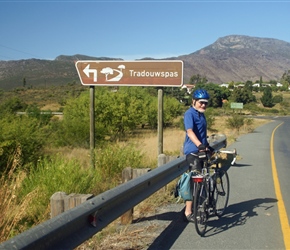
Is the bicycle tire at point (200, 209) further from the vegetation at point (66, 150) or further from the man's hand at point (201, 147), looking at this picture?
the vegetation at point (66, 150)

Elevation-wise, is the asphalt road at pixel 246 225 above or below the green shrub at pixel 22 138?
below

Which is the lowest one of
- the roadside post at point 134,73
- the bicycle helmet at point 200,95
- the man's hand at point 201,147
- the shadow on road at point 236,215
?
the shadow on road at point 236,215

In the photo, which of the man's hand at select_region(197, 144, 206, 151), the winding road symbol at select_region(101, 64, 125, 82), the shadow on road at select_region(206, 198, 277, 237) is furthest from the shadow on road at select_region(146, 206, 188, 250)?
the winding road symbol at select_region(101, 64, 125, 82)

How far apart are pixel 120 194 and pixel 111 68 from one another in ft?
21.2

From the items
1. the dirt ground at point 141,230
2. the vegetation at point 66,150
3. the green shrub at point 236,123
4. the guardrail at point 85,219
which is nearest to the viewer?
the guardrail at point 85,219

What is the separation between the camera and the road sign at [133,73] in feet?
34.2

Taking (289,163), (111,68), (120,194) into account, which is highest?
(111,68)

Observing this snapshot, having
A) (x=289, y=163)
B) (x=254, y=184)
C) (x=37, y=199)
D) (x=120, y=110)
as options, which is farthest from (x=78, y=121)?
(x=37, y=199)

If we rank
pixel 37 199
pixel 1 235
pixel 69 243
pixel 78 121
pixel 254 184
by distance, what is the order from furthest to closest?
1. pixel 78 121
2. pixel 254 184
3. pixel 37 199
4. pixel 1 235
5. pixel 69 243

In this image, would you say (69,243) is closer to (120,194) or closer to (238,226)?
(120,194)

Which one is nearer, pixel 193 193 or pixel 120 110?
pixel 193 193

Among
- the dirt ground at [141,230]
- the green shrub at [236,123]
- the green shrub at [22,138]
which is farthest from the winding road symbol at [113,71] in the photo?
the green shrub at [236,123]

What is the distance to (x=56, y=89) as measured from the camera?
99438 mm

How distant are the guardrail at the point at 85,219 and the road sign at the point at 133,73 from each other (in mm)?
4312
